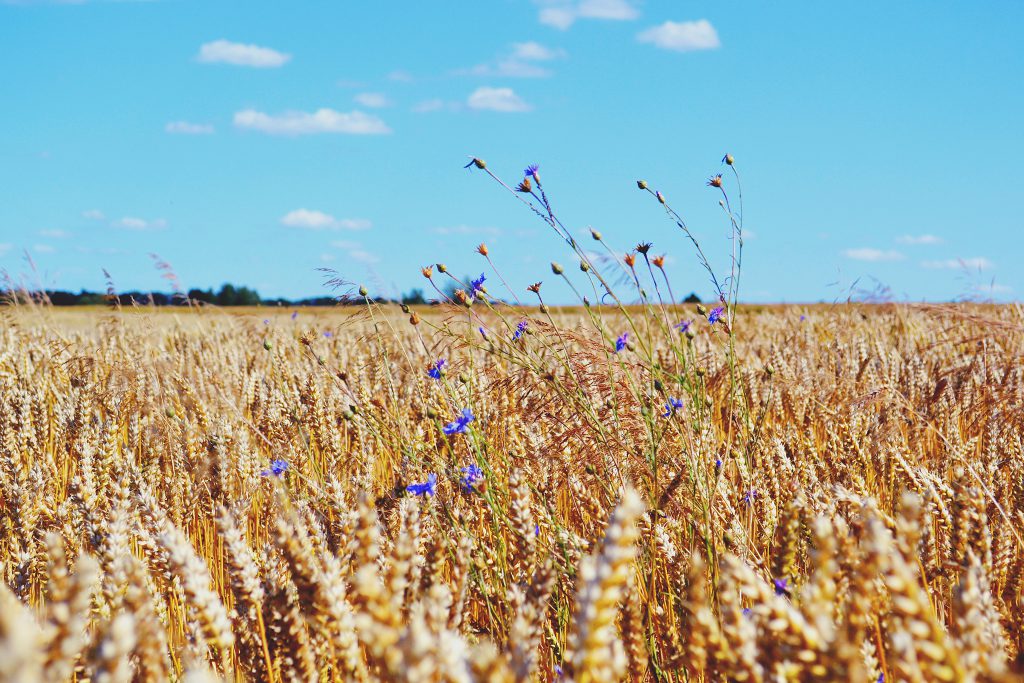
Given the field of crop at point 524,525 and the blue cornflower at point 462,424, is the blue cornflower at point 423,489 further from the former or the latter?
the blue cornflower at point 462,424

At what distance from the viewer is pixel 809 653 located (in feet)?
2.43

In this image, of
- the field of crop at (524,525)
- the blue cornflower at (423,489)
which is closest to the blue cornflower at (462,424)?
the field of crop at (524,525)

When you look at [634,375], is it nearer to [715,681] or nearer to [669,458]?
[669,458]

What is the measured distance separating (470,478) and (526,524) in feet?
2.18

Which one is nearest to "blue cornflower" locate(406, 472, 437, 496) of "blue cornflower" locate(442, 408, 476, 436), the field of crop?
the field of crop

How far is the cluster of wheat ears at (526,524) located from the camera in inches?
29.5

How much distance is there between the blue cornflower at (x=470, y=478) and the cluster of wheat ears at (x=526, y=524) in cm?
1

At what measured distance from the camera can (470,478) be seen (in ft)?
6.96

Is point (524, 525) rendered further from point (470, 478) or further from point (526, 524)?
point (470, 478)

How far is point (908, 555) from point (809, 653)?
0.15 m

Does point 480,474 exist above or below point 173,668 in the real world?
above

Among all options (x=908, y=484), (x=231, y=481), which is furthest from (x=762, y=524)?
(x=231, y=481)

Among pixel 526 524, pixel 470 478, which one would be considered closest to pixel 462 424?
pixel 470 478

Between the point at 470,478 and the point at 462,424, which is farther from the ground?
the point at 462,424
